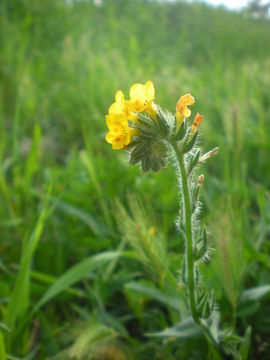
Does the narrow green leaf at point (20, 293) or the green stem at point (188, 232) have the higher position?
the green stem at point (188, 232)

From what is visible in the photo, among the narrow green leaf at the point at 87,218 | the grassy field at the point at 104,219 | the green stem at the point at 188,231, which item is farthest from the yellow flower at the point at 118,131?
the narrow green leaf at the point at 87,218

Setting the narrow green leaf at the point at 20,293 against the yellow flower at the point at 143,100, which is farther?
the narrow green leaf at the point at 20,293

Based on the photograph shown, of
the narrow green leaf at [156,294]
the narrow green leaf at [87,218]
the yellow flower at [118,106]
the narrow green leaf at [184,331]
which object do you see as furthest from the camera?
the narrow green leaf at [87,218]

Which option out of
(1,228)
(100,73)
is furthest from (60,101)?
(1,228)

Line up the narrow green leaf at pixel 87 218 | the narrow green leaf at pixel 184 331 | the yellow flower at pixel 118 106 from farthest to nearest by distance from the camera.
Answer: the narrow green leaf at pixel 87 218, the narrow green leaf at pixel 184 331, the yellow flower at pixel 118 106

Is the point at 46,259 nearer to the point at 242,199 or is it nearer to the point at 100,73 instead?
the point at 242,199

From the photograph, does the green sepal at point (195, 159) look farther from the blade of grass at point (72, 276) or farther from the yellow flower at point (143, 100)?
the blade of grass at point (72, 276)

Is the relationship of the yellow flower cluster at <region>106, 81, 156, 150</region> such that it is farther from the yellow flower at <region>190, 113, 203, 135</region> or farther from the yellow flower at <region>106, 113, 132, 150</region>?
the yellow flower at <region>190, 113, 203, 135</region>

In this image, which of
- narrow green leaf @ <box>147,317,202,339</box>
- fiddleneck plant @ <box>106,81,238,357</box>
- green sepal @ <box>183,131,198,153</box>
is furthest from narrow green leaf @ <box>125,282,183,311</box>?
green sepal @ <box>183,131,198,153</box>
